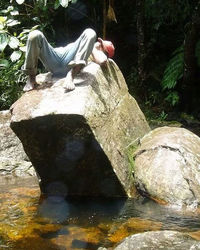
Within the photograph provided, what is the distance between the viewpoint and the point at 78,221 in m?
4.50

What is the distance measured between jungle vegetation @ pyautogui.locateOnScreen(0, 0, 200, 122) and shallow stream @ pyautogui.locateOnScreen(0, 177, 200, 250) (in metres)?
3.60

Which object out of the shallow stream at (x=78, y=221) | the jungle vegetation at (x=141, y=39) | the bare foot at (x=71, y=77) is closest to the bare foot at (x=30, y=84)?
the bare foot at (x=71, y=77)

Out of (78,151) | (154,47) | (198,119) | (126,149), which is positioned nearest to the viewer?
(78,151)

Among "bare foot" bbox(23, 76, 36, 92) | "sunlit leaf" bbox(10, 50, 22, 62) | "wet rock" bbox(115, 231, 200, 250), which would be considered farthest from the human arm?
"wet rock" bbox(115, 231, 200, 250)

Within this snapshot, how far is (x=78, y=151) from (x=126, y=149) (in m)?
0.86

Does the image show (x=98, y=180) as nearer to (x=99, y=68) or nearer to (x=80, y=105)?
(x=80, y=105)

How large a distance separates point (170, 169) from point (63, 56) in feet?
6.81

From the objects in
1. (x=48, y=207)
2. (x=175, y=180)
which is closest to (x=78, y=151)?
(x=48, y=207)

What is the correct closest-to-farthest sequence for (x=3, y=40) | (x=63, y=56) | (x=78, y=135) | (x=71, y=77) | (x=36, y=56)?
(x=78, y=135) < (x=71, y=77) < (x=36, y=56) < (x=63, y=56) < (x=3, y=40)

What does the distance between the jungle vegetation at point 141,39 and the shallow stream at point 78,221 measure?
11.8 ft

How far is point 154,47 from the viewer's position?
398 inches

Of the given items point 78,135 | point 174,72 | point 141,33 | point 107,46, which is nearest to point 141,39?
point 141,33

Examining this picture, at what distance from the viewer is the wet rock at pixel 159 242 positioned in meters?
3.40

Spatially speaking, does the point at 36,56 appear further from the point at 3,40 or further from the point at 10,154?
the point at 10,154
